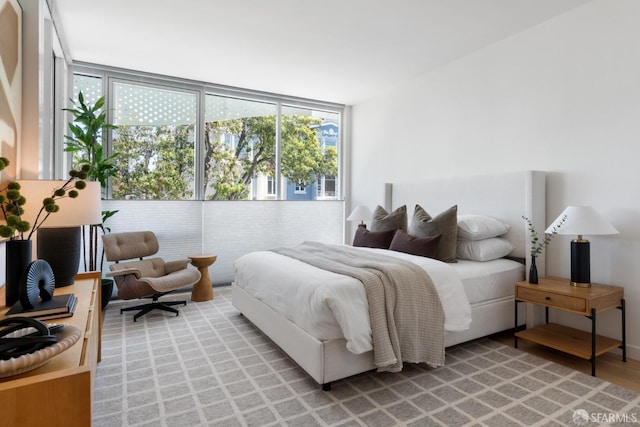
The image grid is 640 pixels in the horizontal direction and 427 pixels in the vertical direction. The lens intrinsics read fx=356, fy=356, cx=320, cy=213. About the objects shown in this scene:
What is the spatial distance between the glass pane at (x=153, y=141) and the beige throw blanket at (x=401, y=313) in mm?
3020

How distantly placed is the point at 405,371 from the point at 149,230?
11.6 feet

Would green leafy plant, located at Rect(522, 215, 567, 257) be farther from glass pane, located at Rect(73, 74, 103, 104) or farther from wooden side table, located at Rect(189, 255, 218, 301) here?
glass pane, located at Rect(73, 74, 103, 104)

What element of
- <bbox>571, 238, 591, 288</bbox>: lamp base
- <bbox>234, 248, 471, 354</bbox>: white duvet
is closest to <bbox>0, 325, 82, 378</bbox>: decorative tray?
<bbox>234, 248, 471, 354</bbox>: white duvet

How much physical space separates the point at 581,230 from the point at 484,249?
82 centimetres

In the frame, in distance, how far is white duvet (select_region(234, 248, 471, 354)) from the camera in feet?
7.27

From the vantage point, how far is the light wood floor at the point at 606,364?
2421mm

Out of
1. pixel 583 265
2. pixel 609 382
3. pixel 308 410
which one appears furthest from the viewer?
pixel 583 265

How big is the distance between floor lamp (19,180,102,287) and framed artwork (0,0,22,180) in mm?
303

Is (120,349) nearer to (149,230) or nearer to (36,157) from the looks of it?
(36,157)

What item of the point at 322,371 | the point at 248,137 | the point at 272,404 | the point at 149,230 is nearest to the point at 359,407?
the point at 322,371

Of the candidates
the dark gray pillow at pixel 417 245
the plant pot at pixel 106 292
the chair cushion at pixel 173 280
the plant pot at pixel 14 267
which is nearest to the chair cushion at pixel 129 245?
the plant pot at pixel 106 292

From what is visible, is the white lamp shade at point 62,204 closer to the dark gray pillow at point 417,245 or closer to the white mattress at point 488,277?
the dark gray pillow at point 417,245

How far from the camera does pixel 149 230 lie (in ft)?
14.9

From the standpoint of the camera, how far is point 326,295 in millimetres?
2230
